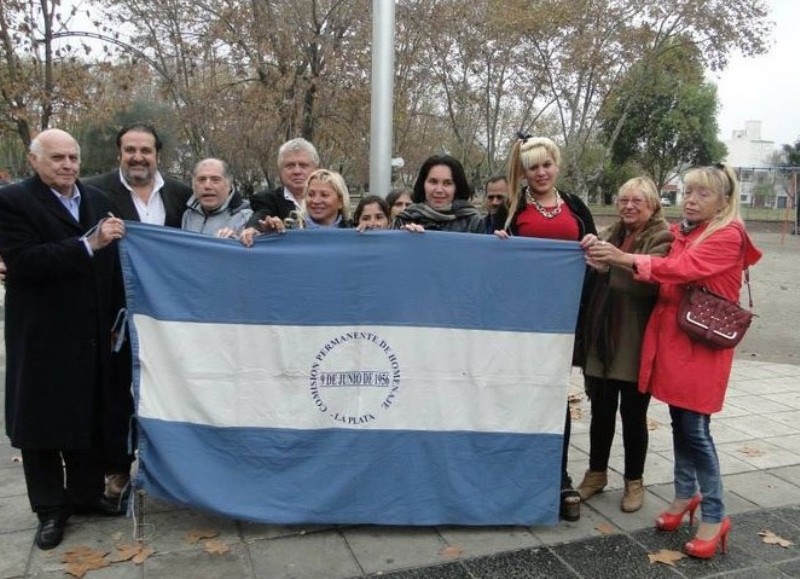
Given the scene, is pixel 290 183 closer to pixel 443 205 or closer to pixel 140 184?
pixel 140 184

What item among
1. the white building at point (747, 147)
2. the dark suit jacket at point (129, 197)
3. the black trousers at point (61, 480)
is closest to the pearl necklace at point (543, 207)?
the dark suit jacket at point (129, 197)

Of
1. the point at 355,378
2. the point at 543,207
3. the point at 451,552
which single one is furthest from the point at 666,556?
the point at 543,207

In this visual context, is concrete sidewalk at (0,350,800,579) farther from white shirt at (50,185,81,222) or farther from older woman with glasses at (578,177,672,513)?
white shirt at (50,185,81,222)

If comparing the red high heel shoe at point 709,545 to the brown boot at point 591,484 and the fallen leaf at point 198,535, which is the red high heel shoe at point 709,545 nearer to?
the brown boot at point 591,484

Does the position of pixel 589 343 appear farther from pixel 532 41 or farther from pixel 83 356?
pixel 532 41

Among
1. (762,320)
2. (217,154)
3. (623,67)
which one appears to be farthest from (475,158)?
(762,320)

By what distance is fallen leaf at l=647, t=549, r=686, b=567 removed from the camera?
3295mm

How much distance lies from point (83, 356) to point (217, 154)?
51.7ft

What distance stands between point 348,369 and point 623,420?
158 centimetres

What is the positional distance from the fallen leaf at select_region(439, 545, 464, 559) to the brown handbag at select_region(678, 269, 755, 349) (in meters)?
Result: 1.53

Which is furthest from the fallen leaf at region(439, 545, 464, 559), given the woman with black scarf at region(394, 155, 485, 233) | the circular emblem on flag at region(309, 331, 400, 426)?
the woman with black scarf at region(394, 155, 485, 233)

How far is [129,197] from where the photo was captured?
3793mm

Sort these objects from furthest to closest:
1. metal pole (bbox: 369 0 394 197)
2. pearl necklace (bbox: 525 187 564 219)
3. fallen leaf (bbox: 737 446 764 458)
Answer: metal pole (bbox: 369 0 394 197) < fallen leaf (bbox: 737 446 764 458) < pearl necklace (bbox: 525 187 564 219)

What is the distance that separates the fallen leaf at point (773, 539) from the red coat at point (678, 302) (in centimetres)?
85
